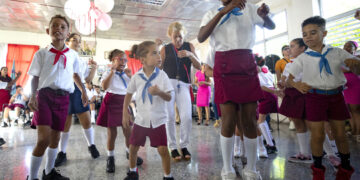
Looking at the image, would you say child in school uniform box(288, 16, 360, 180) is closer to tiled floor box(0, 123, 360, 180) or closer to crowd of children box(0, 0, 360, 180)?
crowd of children box(0, 0, 360, 180)

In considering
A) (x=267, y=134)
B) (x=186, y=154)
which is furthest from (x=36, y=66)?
(x=267, y=134)

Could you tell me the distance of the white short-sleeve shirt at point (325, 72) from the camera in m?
1.40

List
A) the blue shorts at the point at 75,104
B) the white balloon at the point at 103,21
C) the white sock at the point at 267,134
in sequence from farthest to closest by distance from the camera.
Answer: the white balloon at the point at 103,21, the white sock at the point at 267,134, the blue shorts at the point at 75,104

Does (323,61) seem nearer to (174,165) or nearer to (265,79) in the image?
(265,79)

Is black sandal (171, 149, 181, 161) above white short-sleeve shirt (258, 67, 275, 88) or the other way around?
the other way around

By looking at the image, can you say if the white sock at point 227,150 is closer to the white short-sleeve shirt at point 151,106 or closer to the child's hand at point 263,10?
the white short-sleeve shirt at point 151,106

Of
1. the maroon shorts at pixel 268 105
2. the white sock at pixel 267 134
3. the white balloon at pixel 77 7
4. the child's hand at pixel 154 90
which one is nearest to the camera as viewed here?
the child's hand at pixel 154 90

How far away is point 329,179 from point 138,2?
5603 millimetres

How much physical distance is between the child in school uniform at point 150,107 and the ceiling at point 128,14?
183 inches

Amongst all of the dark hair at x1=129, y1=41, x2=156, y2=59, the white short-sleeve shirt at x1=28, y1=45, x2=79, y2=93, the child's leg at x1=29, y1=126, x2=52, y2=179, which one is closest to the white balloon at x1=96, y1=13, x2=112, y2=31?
the white short-sleeve shirt at x1=28, y1=45, x2=79, y2=93

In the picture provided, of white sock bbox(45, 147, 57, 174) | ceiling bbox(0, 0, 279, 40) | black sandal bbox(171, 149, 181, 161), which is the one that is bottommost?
black sandal bbox(171, 149, 181, 161)

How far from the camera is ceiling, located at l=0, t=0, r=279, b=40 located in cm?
573

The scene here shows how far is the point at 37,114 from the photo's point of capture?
57.5 inches

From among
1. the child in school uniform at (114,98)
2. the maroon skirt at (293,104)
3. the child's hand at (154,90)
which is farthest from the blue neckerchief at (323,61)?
the child in school uniform at (114,98)
